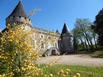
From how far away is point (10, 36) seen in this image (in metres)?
5.65

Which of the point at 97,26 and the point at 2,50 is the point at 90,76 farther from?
the point at 97,26

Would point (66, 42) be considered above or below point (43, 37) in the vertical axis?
above

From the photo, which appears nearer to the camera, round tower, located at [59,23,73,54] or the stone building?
the stone building

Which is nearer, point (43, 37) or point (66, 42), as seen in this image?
point (43, 37)

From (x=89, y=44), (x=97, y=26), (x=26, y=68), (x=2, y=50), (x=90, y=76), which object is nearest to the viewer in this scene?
(x=26, y=68)

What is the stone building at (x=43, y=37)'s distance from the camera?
5.80 metres

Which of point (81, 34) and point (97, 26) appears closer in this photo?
point (97, 26)

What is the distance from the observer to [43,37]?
6016 millimetres

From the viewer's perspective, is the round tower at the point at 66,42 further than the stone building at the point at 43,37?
Yes

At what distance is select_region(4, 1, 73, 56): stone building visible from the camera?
228 inches

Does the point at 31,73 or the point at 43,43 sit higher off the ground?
the point at 43,43

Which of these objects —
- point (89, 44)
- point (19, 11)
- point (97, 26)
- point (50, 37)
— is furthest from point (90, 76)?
point (89, 44)

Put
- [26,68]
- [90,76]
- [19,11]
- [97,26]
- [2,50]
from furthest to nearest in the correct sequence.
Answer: [97,26] → [19,11] → [90,76] → [2,50] → [26,68]

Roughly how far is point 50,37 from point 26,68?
1005mm
